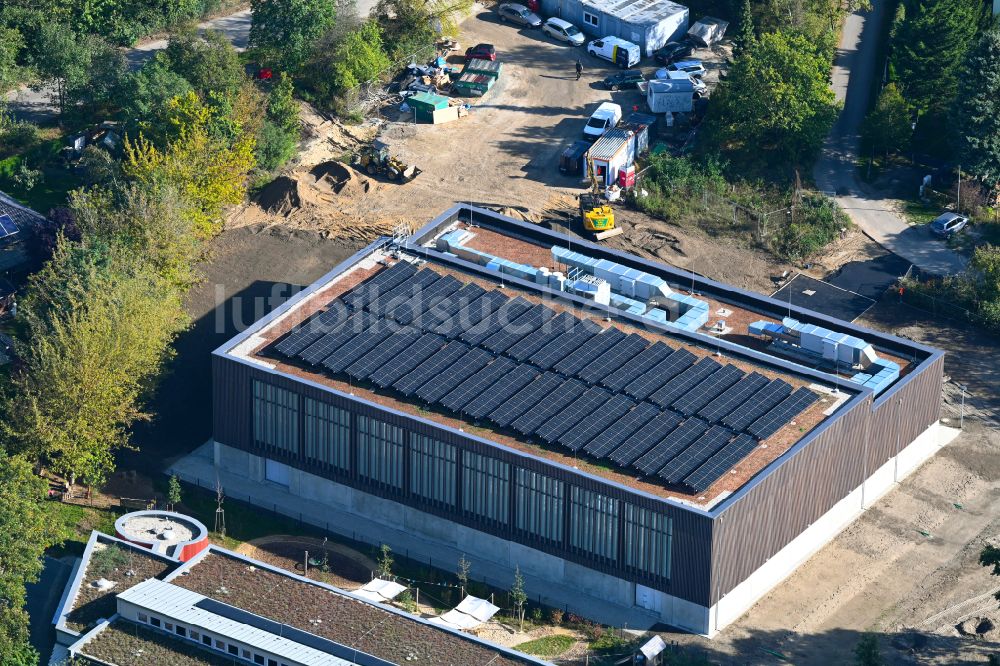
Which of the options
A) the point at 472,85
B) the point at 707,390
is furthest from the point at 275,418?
the point at 472,85

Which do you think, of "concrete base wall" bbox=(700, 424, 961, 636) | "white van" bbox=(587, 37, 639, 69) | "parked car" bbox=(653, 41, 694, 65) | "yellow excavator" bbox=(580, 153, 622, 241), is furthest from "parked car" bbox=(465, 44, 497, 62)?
"concrete base wall" bbox=(700, 424, 961, 636)

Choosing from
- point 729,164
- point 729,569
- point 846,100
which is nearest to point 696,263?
point 729,164

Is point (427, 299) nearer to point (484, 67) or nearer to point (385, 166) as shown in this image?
point (385, 166)

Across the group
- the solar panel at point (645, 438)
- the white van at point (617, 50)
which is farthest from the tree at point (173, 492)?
the white van at point (617, 50)

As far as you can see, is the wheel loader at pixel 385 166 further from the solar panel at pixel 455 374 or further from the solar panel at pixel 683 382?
the solar panel at pixel 683 382

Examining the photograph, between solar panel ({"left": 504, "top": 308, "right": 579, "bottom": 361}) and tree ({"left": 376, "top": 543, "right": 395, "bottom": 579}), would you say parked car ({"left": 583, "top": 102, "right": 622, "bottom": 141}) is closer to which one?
solar panel ({"left": 504, "top": 308, "right": 579, "bottom": 361})
